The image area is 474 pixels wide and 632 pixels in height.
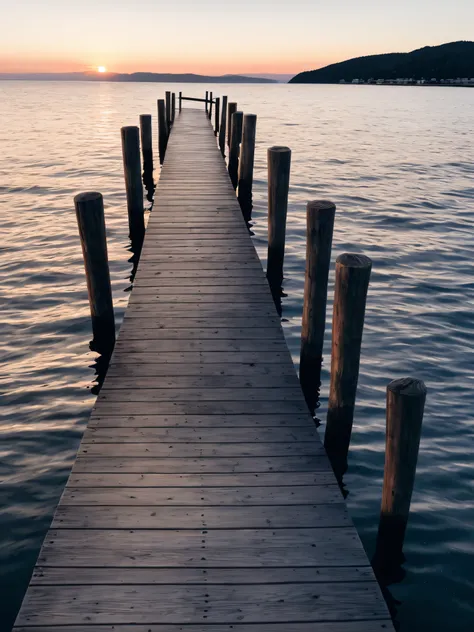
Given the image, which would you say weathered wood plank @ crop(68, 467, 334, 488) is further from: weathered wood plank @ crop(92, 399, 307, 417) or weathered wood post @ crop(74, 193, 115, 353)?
weathered wood post @ crop(74, 193, 115, 353)

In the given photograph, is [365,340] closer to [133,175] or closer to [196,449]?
[133,175]

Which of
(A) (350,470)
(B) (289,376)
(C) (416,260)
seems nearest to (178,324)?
(B) (289,376)

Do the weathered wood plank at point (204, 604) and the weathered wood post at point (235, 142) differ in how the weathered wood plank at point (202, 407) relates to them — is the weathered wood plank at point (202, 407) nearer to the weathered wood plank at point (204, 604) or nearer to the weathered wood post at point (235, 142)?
the weathered wood plank at point (204, 604)

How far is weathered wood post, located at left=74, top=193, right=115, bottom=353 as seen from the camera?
565cm

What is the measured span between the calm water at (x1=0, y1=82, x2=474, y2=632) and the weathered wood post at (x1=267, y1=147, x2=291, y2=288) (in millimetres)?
972

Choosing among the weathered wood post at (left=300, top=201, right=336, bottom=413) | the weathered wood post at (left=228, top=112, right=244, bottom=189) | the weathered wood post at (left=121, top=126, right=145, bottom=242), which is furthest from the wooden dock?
the weathered wood post at (left=228, top=112, right=244, bottom=189)

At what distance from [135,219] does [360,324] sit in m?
6.26

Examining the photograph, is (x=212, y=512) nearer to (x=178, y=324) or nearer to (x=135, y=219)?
(x=178, y=324)

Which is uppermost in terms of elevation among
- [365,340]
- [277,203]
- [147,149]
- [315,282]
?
[277,203]

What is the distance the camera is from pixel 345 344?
14.3ft

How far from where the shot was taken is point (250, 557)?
3357mm

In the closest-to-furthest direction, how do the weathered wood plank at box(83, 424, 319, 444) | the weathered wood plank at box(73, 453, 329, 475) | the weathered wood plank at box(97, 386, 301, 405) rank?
1. the weathered wood plank at box(73, 453, 329, 475)
2. the weathered wood plank at box(83, 424, 319, 444)
3. the weathered wood plank at box(97, 386, 301, 405)

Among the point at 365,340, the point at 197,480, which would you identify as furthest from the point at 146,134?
the point at 197,480

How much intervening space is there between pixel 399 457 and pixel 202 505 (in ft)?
4.21
